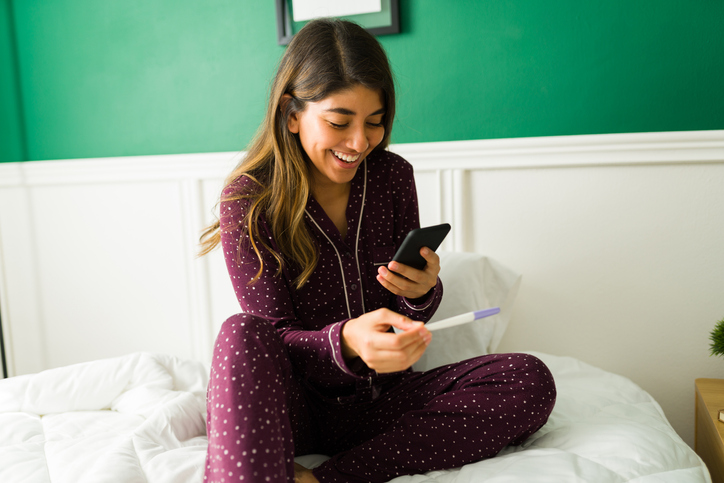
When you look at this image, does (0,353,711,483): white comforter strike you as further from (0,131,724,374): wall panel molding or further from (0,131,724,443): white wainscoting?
(0,131,724,374): wall panel molding

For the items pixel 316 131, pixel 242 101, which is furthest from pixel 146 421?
pixel 242 101

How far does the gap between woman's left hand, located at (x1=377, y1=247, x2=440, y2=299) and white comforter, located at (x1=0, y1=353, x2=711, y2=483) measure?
31 cm

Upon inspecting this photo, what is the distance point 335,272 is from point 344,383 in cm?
22

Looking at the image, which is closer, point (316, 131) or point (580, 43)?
point (316, 131)

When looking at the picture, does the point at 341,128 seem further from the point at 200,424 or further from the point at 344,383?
the point at 200,424

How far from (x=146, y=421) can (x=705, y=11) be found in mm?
1548

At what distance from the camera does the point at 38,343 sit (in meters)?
1.95

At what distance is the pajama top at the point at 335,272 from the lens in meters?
1.03

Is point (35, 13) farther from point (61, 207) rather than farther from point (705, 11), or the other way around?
point (705, 11)

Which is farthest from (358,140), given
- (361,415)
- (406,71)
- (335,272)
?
(406,71)

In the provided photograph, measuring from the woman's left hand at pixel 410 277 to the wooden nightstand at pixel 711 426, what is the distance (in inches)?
23.0

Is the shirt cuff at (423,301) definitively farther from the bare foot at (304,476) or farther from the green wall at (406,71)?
the green wall at (406,71)

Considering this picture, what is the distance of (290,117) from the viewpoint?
1.10 meters

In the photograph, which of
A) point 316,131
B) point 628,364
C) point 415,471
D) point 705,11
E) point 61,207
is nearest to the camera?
point 415,471
